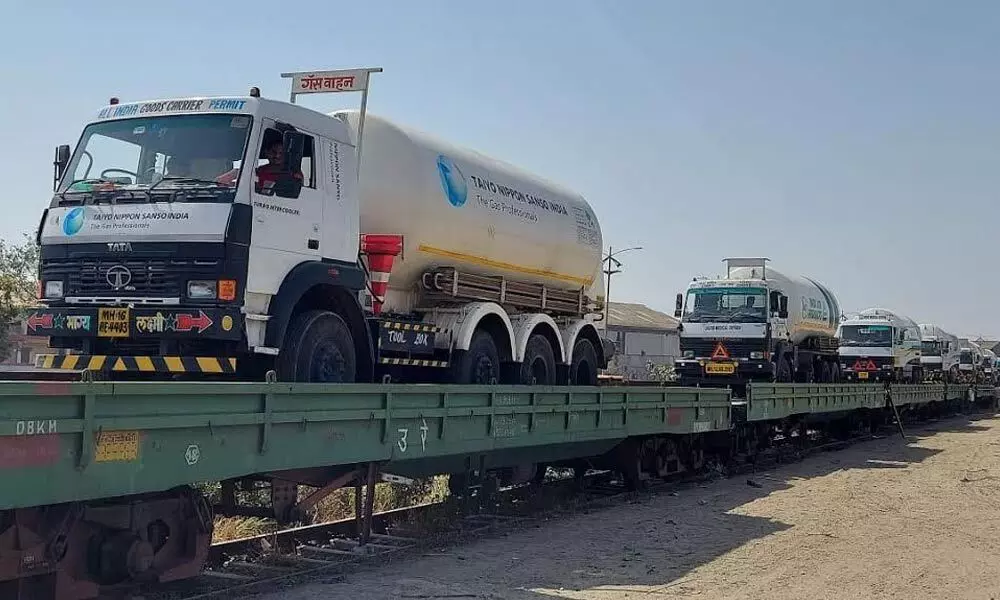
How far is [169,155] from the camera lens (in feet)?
27.6

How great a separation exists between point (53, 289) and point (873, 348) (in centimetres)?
3136

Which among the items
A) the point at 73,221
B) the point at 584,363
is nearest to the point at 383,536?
the point at 73,221

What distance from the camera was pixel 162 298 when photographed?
763 cm

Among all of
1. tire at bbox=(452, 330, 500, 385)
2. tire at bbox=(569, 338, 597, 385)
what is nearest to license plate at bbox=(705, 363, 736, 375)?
tire at bbox=(569, 338, 597, 385)

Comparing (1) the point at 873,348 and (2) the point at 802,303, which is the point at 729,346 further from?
(1) the point at 873,348

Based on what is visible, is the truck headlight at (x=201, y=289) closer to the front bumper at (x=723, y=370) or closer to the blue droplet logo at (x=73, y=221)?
the blue droplet logo at (x=73, y=221)

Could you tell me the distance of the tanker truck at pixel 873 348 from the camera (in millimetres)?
34219

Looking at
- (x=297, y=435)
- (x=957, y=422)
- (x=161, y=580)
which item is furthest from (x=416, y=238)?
(x=957, y=422)

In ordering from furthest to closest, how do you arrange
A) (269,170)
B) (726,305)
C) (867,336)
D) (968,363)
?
(968,363) → (867,336) → (726,305) → (269,170)

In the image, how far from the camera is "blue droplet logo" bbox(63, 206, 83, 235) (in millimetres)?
8000

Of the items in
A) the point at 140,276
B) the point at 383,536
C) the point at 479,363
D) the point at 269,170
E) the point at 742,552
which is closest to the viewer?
the point at 140,276

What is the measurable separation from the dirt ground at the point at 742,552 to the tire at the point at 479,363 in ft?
5.97

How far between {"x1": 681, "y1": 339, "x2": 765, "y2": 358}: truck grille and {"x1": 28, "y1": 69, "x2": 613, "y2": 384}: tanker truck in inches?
486

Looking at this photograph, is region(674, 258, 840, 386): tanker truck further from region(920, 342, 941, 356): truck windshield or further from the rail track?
region(920, 342, 941, 356): truck windshield
